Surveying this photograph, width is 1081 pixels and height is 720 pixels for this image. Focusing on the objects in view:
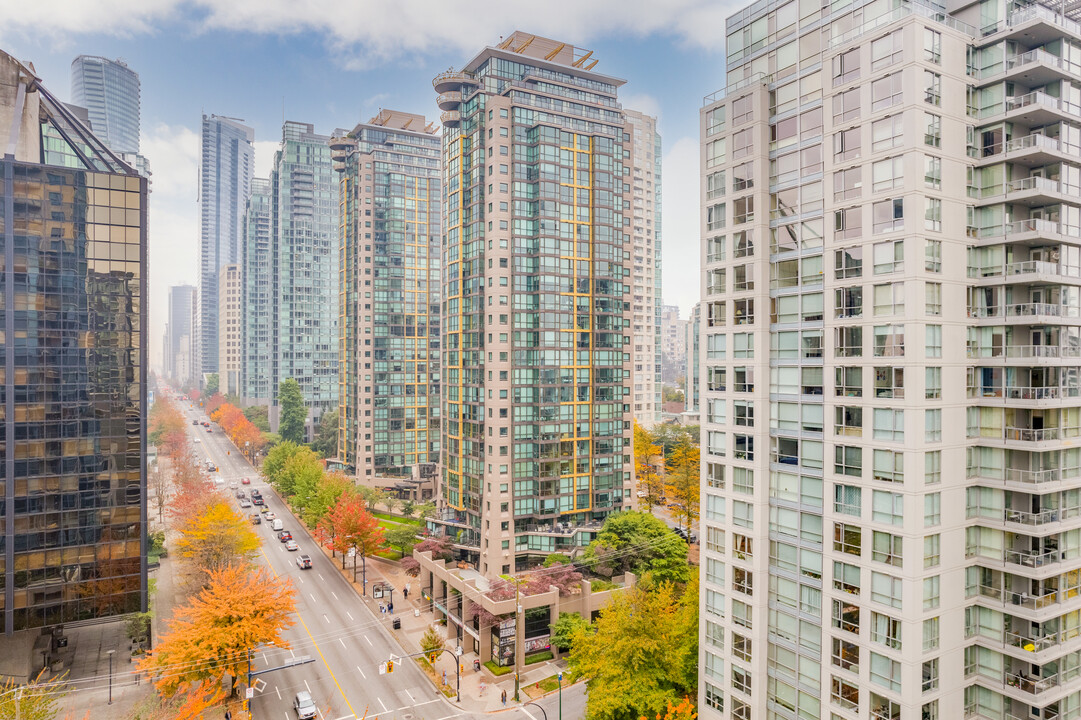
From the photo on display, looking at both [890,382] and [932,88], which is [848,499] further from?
[932,88]

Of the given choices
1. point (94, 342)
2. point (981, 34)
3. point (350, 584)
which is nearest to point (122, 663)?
point (350, 584)

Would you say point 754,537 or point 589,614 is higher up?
point 754,537

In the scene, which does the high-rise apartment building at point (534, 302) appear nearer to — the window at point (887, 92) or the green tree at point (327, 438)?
the window at point (887, 92)

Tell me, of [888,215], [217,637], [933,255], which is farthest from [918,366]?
[217,637]

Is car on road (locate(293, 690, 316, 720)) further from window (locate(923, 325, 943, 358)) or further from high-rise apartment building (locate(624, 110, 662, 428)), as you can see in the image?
high-rise apartment building (locate(624, 110, 662, 428))

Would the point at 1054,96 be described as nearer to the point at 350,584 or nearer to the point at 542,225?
the point at 542,225

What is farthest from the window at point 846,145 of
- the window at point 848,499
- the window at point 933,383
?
the window at point 848,499
